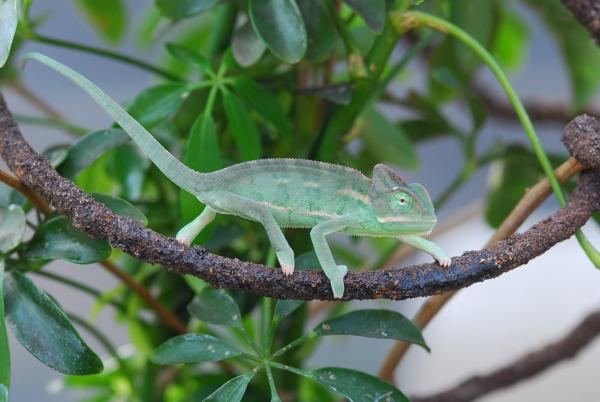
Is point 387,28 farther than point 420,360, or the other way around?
point 420,360

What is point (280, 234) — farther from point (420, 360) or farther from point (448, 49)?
point (420, 360)

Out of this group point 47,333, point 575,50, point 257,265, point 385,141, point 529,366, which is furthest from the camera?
point 575,50

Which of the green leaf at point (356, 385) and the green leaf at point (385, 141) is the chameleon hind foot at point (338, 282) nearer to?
the green leaf at point (356, 385)

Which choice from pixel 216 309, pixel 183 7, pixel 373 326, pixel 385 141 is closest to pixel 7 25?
pixel 183 7

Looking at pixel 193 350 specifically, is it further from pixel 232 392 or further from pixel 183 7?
pixel 183 7

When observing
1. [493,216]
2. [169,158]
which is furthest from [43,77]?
[169,158]

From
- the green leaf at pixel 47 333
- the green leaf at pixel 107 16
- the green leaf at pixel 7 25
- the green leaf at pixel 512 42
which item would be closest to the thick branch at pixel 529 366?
the green leaf at pixel 47 333
